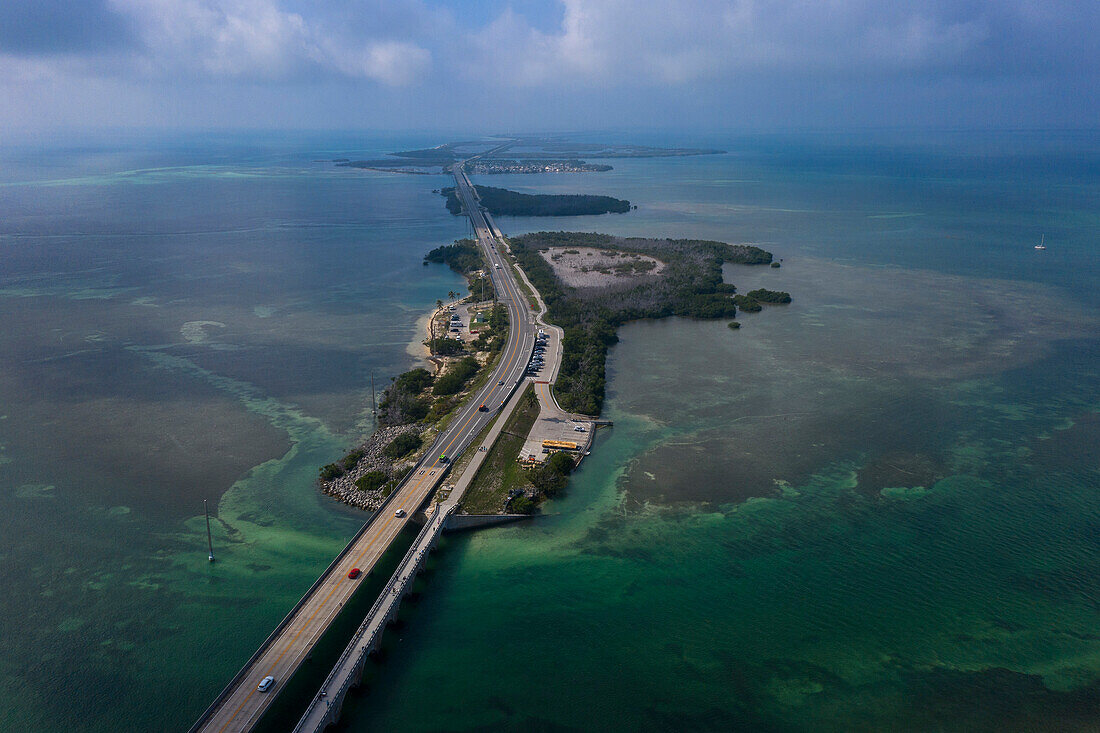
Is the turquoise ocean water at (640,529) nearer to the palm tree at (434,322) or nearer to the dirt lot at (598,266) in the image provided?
the palm tree at (434,322)

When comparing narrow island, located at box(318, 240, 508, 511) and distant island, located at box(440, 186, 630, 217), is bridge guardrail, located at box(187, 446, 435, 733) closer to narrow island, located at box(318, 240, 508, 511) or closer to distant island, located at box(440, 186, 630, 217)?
narrow island, located at box(318, 240, 508, 511)

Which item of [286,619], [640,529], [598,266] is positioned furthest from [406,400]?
[598,266]

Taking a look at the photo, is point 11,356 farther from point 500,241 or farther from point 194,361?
point 500,241

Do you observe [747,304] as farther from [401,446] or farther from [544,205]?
[544,205]

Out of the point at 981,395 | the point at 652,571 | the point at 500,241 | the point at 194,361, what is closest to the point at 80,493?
the point at 194,361

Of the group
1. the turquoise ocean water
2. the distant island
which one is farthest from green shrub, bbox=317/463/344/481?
the distant island
